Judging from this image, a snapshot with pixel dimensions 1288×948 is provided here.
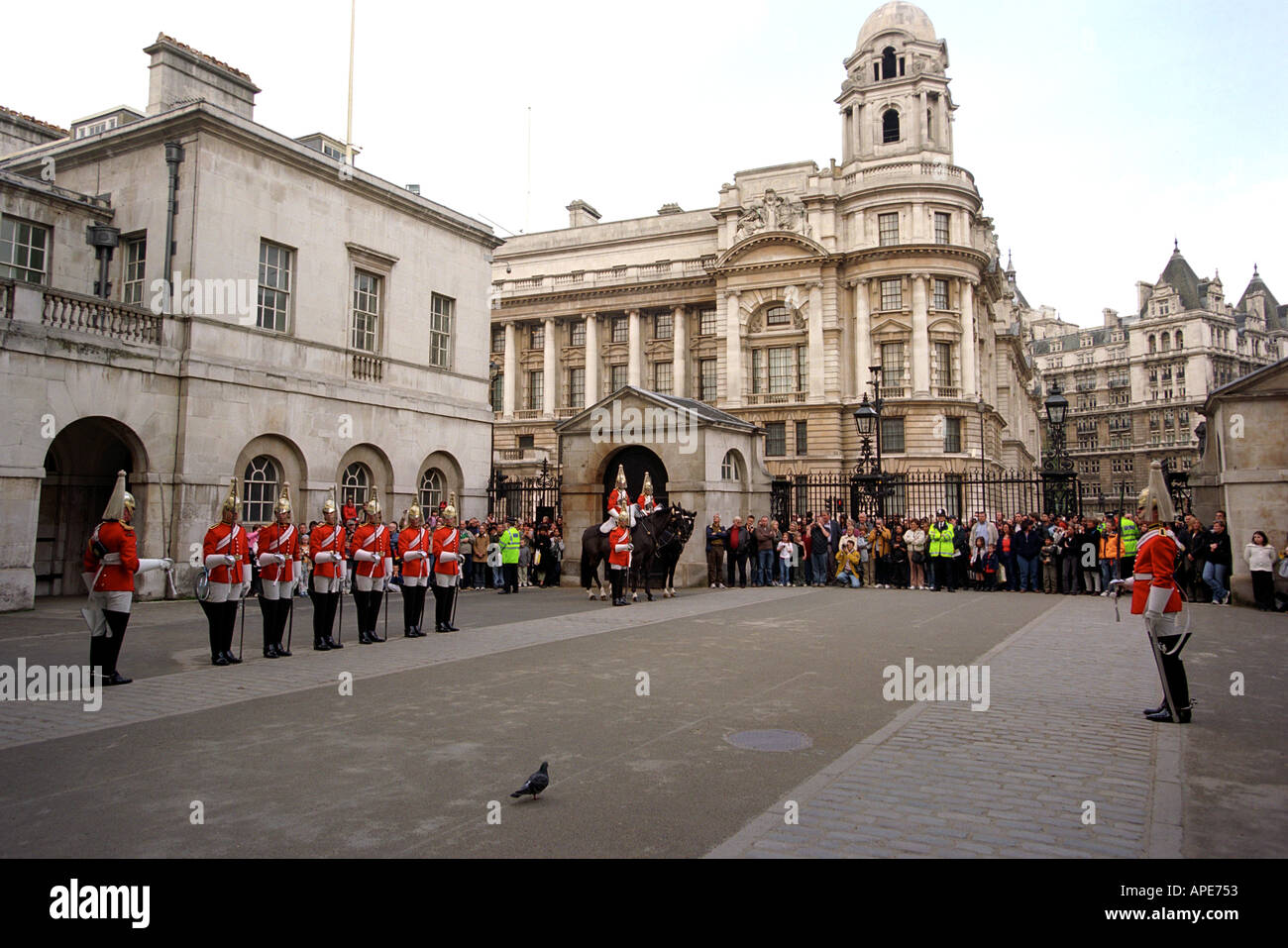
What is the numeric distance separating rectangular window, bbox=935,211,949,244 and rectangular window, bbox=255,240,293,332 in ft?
144

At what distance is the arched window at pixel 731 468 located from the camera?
24.1 meters

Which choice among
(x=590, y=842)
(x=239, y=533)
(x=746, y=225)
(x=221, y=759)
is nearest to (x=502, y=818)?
(x=590, y=842)

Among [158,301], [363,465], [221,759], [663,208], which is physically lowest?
[221,759]

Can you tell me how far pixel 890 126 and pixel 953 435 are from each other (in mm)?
22564

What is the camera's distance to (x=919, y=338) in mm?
53594

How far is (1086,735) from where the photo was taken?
697cm

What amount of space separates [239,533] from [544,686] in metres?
4.74

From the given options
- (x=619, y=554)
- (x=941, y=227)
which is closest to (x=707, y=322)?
(x=941, y=227)

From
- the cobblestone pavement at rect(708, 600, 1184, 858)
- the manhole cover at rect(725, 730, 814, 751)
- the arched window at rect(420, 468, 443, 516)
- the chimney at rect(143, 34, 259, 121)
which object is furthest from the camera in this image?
the arched window at rect(420, 468, 443, 516)

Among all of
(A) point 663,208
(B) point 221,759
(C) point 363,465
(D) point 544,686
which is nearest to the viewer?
(B) point 221,759

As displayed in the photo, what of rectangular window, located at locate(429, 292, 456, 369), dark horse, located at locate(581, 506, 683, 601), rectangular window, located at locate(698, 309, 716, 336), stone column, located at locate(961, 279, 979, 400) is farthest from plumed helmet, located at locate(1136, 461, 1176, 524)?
rectangular window, located at locate(698, 309, 716, 336)

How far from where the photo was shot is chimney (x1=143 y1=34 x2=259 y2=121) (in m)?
22.2

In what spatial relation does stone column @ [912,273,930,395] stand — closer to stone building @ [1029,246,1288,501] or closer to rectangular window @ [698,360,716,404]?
rectangular window @ [698,360,716,404]
